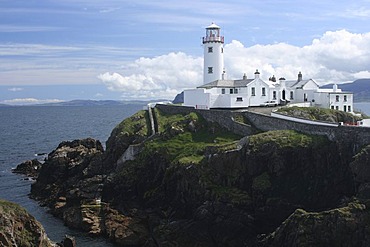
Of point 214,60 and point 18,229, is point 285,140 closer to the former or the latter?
point 18,229

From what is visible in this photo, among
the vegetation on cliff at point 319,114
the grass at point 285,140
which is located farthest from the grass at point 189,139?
the vegetation on cliff at point 319,114

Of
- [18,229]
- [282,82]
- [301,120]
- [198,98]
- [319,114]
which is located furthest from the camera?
[282,82]

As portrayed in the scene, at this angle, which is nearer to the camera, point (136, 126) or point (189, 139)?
point (189, 139)

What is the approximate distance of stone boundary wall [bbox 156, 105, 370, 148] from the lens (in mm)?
40719

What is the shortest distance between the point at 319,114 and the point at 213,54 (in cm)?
1906

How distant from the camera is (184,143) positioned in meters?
51.8

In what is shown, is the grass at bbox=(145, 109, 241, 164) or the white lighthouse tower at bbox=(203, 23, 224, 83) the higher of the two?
the white lighthouse tower at bbox=(203, 23, 224, 83)

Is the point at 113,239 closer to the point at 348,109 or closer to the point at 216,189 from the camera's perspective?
the point at 216,189

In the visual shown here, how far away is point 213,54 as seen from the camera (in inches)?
2699

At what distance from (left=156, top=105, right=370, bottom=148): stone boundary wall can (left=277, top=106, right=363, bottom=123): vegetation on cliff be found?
3.94 m

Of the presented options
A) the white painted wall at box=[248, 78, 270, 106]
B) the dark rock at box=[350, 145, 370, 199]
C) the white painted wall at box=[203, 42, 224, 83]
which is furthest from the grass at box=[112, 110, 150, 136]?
the dark rock at box=[350, 145, 370, 199]

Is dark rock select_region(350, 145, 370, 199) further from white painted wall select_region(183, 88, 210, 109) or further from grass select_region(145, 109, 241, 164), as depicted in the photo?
white painted wall select_region(183, 88, 210, 109)

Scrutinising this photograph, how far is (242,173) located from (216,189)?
2.69m

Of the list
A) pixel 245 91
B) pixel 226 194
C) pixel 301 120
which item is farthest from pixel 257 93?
pixel 226 194
